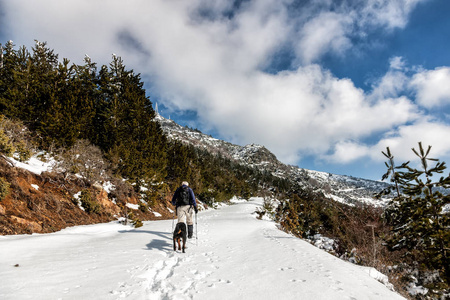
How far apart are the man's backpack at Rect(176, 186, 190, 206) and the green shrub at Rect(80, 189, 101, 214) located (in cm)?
787

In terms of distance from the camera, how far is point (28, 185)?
31.2ft

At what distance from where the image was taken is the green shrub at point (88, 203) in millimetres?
11883

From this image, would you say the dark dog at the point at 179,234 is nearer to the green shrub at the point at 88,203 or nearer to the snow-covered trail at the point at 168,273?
the snow-covered trail at the point at 168,273

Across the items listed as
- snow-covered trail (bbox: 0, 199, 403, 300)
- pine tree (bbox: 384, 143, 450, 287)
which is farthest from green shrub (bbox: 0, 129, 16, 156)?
pine tree (bbox: 384, 143, 450, 287)

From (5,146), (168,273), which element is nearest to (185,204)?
(168,273)

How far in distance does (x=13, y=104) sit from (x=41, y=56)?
694 inches

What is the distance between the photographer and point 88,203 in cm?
1190

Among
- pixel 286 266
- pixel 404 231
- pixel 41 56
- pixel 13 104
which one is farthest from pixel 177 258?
pixel 41 56

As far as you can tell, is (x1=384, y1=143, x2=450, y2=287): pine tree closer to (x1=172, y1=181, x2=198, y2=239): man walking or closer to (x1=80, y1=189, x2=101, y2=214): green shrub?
(x1=172, y1=181, x2=198, y2=239): man walking

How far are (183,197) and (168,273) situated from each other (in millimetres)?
2915

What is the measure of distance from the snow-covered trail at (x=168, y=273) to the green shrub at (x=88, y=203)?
5.29 m

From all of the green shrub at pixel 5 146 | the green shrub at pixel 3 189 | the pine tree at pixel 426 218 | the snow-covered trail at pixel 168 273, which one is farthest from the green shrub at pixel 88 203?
the pine tree at pixel 426 218

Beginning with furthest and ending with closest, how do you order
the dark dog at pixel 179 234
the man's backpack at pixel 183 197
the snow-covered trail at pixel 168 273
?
the man's backpack at pixel 183 197 → the dark dog at pixel 179 234 → the snow-covered trail at pixel 168 273

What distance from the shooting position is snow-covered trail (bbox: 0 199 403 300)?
3.55m
